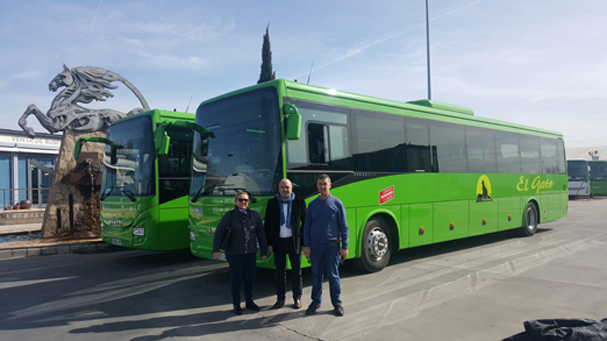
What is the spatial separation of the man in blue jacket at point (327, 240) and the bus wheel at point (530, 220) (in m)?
9.44

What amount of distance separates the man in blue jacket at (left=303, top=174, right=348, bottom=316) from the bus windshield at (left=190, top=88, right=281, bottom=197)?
1145 mm

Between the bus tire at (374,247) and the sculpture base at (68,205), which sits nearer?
the bus tire at (374,247)

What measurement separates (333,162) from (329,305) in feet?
7.99

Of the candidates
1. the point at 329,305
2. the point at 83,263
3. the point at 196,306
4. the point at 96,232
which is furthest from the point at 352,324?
the point at 96,232

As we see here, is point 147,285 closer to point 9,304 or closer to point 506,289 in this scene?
point 9,304

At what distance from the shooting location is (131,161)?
9664 mm

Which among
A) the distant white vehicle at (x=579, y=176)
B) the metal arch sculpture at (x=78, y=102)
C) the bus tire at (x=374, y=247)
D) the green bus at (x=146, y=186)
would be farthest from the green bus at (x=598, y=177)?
the green bus at (x=146, y=186)

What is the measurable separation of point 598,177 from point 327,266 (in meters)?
40.1

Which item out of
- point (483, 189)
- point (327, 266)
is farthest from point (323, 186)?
point (483, 189)

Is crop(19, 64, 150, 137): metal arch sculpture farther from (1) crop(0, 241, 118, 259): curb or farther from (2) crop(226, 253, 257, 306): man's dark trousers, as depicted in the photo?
(2) crop(226, 253, 257, 306): man's dark trousers

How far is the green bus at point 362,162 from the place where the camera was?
22.5ft

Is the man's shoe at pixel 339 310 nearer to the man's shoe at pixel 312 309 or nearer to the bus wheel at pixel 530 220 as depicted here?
the man's shoe at pixel 312 309

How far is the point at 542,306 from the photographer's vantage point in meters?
5.82

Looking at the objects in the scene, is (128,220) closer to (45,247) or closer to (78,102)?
(45,247)
